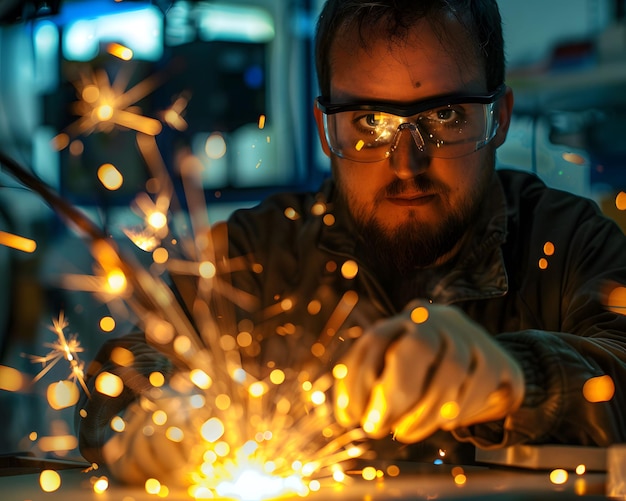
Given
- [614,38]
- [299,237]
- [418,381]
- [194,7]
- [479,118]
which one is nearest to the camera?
[418,381]

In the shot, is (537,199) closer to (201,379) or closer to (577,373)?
(577,373)

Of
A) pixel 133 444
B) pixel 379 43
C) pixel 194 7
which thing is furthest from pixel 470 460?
pixel 194 7

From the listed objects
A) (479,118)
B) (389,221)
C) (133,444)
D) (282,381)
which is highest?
(479,118)

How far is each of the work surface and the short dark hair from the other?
70cm

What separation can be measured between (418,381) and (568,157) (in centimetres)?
111

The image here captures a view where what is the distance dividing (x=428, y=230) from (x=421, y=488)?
0.60 meters

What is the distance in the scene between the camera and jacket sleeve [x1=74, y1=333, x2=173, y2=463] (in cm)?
124

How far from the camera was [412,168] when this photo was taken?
56.9 inches

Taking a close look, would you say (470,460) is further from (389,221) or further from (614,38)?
(614,38)

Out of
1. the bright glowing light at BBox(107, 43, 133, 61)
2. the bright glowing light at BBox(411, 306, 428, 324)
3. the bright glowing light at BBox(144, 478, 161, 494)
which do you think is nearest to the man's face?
the bright glowing light at BBox(411, 306, 428, 324)

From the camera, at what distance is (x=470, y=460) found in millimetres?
1279

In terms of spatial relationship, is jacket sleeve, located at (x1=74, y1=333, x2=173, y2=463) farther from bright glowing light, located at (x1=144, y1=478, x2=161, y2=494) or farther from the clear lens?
the clear lens

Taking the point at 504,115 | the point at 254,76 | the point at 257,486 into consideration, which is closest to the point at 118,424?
the point at 257,486

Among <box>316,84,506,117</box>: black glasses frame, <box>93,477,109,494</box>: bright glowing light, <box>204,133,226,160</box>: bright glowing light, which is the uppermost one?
<box>316,84,506,117</box>: black glasses frame
